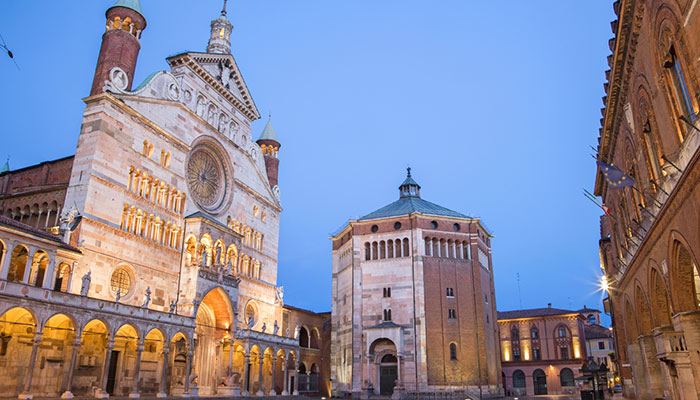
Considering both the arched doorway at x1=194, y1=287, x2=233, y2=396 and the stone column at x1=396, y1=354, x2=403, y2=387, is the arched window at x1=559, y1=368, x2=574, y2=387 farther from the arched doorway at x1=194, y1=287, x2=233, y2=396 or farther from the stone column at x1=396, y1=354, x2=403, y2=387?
the arched doorway at x1=194, y1=287, x2=233, y2=396

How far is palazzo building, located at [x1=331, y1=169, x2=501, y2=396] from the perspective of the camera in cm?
4866

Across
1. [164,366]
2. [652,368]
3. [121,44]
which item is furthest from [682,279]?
[121,44]

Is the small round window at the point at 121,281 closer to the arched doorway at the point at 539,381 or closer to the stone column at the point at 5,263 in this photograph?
the stone column at the point at 5,263

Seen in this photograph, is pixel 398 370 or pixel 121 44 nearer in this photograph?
pixel 121 44

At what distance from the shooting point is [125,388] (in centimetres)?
2991

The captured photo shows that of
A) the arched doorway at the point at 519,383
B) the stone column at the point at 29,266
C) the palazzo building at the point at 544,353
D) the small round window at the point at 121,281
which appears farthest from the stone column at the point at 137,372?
the arched doorway at the point at 519,383

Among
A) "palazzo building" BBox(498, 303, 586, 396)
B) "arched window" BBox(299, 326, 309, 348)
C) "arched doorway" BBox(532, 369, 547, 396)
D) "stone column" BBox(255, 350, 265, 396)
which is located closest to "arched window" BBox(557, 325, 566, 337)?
"palazzo building" BBox(498, 303, 586, 396)

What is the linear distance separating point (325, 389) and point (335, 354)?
5832 millimetres

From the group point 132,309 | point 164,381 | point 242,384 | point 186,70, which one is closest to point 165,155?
point 186,70

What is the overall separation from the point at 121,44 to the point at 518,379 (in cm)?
6657

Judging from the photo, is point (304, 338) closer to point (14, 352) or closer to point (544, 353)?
point (544, 353)

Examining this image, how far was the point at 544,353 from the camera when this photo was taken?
7144 centimetres

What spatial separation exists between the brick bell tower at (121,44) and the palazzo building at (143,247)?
0.31 ft

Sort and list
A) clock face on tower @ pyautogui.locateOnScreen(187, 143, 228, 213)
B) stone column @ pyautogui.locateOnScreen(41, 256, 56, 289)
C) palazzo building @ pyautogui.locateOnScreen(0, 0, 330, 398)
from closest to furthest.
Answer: stone column @ pyautogui.locateOnScreen(41, 256, 56, 289) < palazzo building @ pyautogui.locateOnScreen(0, 0, 330, 398) < clock face on tower @ pyautogui.locateOnScreen(187, 143, 228, 213)
